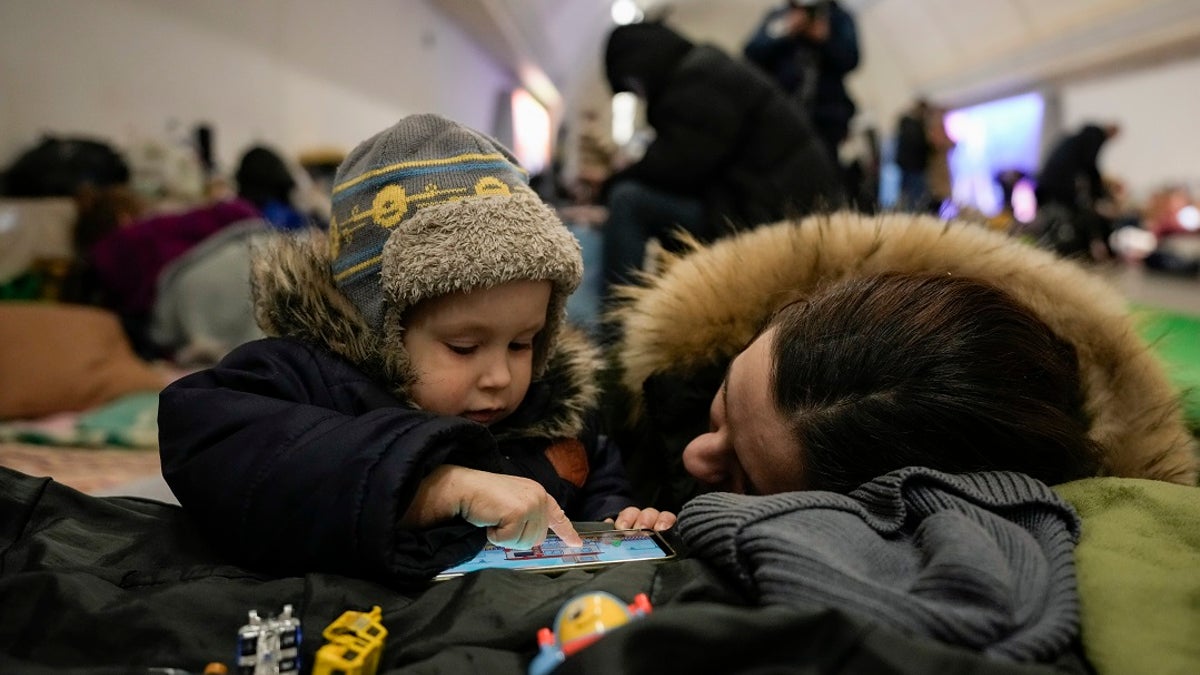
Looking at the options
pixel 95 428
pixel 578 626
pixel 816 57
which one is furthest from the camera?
pixel 816 57

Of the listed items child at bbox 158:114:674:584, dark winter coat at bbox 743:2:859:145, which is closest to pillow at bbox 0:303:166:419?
child at bbox 158:114:674:584

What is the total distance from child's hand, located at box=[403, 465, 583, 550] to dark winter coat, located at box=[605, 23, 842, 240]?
174 cm

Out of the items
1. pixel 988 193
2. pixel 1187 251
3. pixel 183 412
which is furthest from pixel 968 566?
pixel 988 193

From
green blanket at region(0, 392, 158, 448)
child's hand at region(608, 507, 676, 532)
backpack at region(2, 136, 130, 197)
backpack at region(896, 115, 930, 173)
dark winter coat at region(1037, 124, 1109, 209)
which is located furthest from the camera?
backpack at region(896, 115, 930, 173)

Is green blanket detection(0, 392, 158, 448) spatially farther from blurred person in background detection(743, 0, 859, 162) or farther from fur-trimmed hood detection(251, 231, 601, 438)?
blurred person in background detection(743, 0, 859, 162)

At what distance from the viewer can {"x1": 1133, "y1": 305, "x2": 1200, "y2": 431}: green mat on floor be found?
930mm

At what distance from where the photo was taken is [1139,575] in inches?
21.4

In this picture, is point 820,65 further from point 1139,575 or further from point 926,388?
point 1139,575

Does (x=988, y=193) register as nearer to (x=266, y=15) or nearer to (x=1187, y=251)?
(x=1187, y=251)

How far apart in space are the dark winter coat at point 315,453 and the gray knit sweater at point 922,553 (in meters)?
0.22

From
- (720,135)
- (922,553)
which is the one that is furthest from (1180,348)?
(720,135)

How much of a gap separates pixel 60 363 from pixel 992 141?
9.35 meters

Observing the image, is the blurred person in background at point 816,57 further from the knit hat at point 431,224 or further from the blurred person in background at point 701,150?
the knit hat at point 431,224

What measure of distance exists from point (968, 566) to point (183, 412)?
2.12 feet
